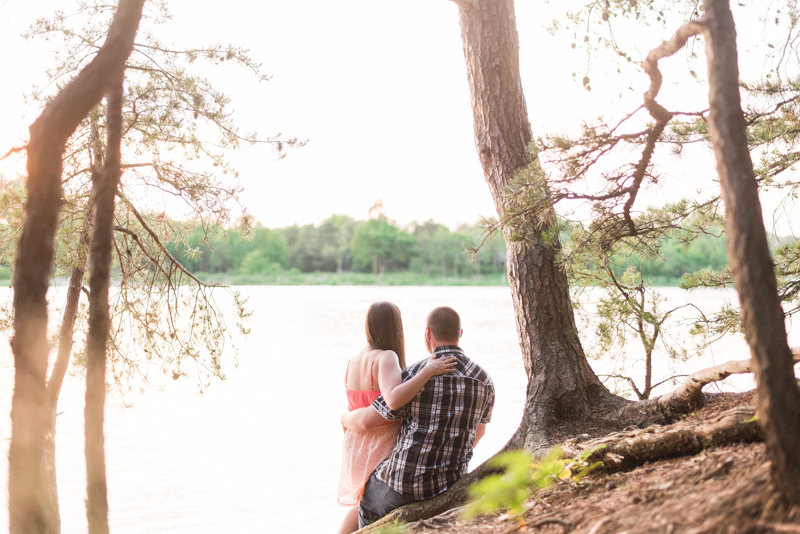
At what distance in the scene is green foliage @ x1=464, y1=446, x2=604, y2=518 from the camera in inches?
76.2

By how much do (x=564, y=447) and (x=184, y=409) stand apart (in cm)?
918

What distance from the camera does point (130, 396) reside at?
11992mm

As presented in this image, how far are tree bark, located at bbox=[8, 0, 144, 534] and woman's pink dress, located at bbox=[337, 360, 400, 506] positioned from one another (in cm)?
156

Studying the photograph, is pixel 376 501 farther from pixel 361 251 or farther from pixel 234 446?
pixel 361 251

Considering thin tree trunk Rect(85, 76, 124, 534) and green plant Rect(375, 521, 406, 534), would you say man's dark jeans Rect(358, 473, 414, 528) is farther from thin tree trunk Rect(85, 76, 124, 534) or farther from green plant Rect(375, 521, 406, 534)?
thin tree trunk Rect(85, 76, 124, 534)

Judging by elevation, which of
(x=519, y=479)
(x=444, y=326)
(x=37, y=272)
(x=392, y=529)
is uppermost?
(x=37, y=272)

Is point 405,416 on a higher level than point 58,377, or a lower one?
lower

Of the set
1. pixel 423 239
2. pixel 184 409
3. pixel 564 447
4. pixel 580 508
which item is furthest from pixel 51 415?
pixel 423 239

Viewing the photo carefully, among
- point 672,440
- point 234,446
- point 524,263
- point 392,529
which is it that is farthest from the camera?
point 234,446

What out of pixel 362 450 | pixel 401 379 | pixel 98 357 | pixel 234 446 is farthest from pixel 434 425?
pixel 234 446

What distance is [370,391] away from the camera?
3.35 metres

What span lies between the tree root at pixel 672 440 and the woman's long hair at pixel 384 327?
1058 mm

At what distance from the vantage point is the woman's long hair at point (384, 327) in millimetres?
3307

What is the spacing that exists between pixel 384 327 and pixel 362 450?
2.29ft
